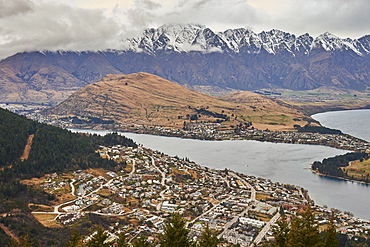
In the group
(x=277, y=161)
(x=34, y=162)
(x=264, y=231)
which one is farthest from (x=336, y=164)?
(x=34, y=162)

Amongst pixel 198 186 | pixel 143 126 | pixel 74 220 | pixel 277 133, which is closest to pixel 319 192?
pixel 198 186

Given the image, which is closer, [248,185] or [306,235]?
[306,235]

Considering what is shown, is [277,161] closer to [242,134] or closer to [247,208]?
[247,208]

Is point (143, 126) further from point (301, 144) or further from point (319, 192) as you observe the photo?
point (319, 192)

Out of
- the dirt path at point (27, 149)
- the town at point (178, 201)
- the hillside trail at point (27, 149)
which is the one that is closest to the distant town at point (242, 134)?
the town at point (178, 201)

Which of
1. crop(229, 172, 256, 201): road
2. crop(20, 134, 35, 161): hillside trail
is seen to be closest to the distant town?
crop(229, 172, 256, 201): road

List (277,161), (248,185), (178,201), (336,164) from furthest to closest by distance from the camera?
(277,161), (336,164), (248,185), (178,201)
